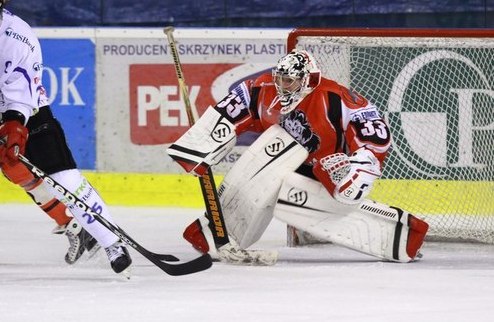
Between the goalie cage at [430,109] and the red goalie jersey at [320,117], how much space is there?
56 centimetres

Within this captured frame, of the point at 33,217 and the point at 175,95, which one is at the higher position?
the point at 175,95

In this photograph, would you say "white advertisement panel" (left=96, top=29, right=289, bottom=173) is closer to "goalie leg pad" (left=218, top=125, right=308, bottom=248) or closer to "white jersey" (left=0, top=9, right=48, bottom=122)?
"goalie leg pad" (left=218, top=125, right=308, bottom=248)

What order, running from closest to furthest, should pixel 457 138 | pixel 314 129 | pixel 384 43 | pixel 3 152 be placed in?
pixel 3 152 < pixel 314 129 < pixel 384 43 < pixel 457 138

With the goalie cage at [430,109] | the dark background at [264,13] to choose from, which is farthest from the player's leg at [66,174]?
the dark background at [264,13]

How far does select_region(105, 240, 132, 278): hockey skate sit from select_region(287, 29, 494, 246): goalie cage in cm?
115

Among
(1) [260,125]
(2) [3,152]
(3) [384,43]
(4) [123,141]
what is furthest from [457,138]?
(2) [3,152]

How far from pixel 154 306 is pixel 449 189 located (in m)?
2.26

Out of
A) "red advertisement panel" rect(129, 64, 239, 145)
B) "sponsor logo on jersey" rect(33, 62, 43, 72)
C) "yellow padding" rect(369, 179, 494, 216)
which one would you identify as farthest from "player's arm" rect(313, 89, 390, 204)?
"red advertisement panel" rect(129, 64, 239, 145)

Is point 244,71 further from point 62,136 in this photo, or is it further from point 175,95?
point 62,136

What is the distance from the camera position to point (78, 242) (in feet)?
17.1

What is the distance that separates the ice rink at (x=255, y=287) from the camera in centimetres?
409

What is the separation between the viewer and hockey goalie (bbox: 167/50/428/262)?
5188mm

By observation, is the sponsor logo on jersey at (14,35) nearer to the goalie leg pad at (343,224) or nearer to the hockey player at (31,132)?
the hockey player at (31,132)

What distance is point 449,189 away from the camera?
243 inches
